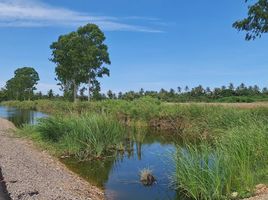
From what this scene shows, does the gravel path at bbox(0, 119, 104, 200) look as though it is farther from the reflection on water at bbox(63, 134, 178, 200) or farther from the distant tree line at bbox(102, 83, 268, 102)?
the distant tree line at bbox(102, 83, 268, 102)

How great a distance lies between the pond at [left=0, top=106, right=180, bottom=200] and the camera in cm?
1152

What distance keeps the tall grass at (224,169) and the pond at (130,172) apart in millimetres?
963

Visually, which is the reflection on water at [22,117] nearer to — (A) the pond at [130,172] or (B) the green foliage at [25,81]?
(A) the pond at [130,172]

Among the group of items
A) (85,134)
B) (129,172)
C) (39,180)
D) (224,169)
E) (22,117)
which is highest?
(85,134)

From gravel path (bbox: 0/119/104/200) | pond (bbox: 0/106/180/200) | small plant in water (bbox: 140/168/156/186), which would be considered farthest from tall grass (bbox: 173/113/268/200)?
gravel path (bbox: 0/119/104/200)

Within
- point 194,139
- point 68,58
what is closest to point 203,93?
point 68,58

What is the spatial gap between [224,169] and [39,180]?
4.69 metres

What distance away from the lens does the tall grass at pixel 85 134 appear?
56.9 feet

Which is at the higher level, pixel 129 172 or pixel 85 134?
pixel 85 134

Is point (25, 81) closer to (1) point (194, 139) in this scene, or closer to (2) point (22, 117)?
(2) point (22, 117)

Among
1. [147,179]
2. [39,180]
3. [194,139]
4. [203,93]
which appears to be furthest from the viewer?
[203,93]

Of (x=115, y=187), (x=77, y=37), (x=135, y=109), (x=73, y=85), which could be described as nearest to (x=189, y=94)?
(x=73, y=85)

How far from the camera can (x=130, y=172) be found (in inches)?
575

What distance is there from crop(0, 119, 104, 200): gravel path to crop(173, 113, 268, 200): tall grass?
236 centimetres
